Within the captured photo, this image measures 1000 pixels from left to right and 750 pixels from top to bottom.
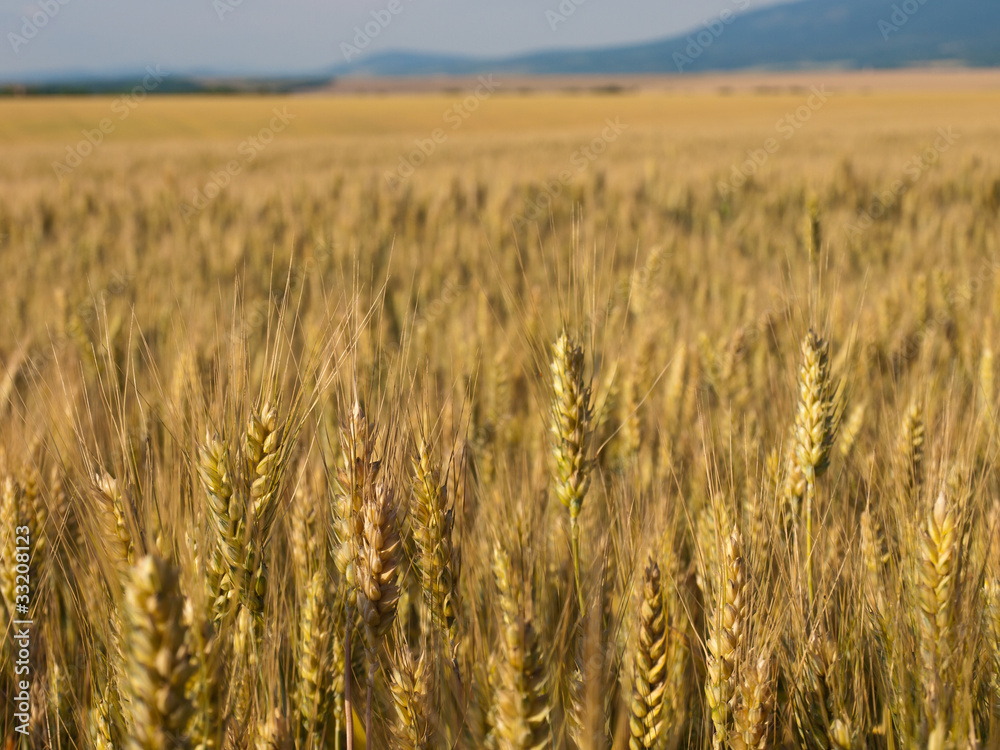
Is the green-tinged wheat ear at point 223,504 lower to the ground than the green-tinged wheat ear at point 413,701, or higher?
higher

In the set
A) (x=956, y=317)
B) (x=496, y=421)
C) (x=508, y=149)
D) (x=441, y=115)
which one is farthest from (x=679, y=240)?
(x=441, y=115)

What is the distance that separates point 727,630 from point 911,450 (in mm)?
830

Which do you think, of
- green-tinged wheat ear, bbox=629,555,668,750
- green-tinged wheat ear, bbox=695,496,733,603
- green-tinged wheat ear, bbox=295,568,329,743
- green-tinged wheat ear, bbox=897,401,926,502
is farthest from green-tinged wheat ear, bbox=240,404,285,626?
green-tinged wheat ear, bbox=897,401,926,502

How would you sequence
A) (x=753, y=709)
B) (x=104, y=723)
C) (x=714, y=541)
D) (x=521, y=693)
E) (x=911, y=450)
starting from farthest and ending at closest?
1. (x=911, y=450)
2. (x=714, y=541)
3. (x=104, y=723)
4. (x=753, y=709)
5. (x=521, y=693)

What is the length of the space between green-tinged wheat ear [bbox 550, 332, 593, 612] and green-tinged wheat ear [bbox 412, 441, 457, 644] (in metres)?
0.23

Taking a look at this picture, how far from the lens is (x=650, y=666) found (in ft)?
3.04

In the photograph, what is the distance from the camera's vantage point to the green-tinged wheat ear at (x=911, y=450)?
149 centimetres

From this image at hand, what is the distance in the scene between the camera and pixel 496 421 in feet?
7.39

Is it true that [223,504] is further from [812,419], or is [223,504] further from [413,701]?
[812,419]

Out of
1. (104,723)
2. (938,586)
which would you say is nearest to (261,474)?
(104,723)

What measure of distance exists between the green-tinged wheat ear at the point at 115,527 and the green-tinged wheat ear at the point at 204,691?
262 mm

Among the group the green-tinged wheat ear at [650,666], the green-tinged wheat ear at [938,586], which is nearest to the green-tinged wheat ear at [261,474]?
the green-tinged wheat ear at [650,666]

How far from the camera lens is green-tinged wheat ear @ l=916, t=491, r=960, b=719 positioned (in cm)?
93

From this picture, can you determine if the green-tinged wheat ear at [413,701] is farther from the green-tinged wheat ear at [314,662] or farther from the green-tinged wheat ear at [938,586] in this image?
the green-tinged wheat ear at [938,586]
